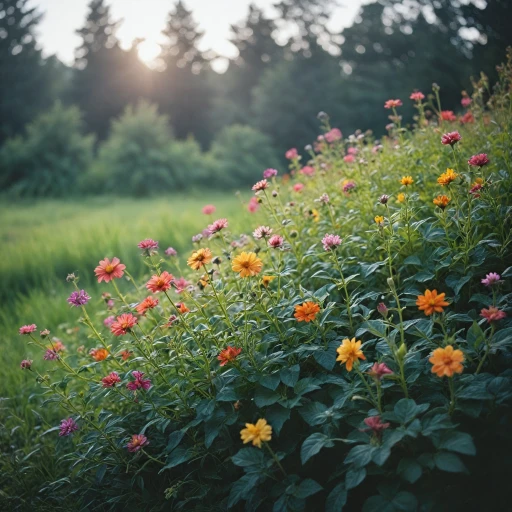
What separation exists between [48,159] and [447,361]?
13.6 metres

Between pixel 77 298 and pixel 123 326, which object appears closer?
pixel 123 326

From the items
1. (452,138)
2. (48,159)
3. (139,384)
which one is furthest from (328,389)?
(48,159)

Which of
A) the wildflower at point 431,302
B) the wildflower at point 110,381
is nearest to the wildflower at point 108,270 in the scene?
the wildflower at point 110,381

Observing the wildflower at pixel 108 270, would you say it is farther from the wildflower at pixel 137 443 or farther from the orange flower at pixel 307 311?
the orange flower at pixel 307 311

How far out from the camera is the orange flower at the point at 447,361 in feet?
3.54

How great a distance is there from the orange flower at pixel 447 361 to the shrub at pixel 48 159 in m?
12.2

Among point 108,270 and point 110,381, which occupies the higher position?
point 108,270

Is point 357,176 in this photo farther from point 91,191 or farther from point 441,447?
point 91,191

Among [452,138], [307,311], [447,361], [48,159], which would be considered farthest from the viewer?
[48,159]

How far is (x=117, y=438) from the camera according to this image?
1.69 metres

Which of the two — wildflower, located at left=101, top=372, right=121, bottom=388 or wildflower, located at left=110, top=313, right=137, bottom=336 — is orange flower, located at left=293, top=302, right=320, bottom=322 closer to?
wildflower, located at left=110, top=313, right=137, bottom=336

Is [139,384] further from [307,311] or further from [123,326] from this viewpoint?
[307,311]

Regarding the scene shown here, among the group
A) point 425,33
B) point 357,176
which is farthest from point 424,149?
point 425,33

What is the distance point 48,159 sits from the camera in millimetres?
12789
